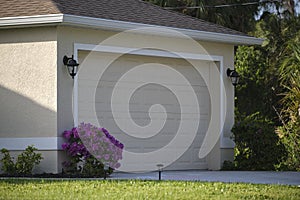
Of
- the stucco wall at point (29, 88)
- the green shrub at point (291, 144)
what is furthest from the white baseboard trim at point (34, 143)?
the green shrub at point (291, 144)

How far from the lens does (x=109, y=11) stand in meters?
15.6

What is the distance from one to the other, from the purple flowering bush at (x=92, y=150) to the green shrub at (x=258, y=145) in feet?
12.5

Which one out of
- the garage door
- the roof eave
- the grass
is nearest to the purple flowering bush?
the garage door

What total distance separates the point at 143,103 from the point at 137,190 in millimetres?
5446

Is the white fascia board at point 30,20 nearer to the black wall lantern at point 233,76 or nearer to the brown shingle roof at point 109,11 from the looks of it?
the brown shingle roof at point 109,11

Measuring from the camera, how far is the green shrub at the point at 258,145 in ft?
54.7

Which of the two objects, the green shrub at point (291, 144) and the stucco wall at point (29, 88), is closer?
the stucco wall at point (29, 88)

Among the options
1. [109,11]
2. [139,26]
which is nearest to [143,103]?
[139,26]

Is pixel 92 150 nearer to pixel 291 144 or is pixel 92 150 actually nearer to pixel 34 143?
pixel 34 143

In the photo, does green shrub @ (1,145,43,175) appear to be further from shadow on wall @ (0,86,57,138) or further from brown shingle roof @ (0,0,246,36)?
brown shingle roof @ (0,0,246,36)

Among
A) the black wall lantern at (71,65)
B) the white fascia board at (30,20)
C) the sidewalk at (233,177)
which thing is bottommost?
the sidewalk at (233,177)

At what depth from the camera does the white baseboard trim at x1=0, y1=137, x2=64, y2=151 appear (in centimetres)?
1399

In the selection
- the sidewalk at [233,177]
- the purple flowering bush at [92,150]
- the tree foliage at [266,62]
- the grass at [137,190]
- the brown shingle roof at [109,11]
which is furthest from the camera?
the tree foliage at [266,62]

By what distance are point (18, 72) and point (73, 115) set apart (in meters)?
1.34
